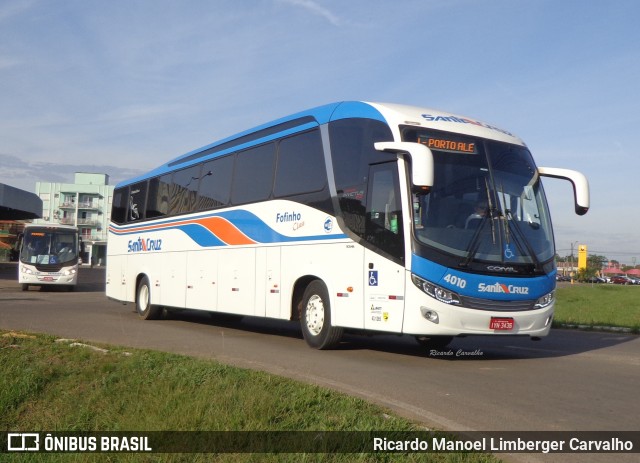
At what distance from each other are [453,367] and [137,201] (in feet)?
41.4

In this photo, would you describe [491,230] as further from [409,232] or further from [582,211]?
[582,211]

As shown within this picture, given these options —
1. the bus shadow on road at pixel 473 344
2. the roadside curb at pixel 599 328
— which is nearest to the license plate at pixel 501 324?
the bus shadow on road at pixel 473 344

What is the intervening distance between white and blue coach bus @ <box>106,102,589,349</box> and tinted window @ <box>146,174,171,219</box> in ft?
14.4

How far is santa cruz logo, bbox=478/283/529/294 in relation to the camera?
10.0 meters

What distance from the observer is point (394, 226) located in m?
10.2

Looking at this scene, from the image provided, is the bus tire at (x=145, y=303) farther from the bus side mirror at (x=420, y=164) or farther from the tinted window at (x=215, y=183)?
the bus side mirror at (x=420, y=164)

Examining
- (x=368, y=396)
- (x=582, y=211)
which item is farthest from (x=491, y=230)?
(x=368, y=396)

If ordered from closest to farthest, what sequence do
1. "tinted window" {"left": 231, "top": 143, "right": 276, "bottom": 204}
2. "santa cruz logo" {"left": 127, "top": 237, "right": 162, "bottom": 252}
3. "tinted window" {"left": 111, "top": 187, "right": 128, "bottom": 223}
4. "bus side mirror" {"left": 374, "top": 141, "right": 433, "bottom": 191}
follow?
"bus side mirror" {"left": 374, "top": 141, "right": 433, "bottom": 191} < "tinted window" {"left": 231, "top": 143, "right": 276, "bottom": 204} < "santa cruz logo" {"left": 127, "top": 237, "right": 162, "bottom": 252} < "tinted window" {"left": 111, "top": 187, "right": 128, "bottom": 223}

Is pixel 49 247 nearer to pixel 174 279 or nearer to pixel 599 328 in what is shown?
pixel 174 279

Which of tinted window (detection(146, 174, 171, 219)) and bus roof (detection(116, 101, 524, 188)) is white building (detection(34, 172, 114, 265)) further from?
bus roof (detection(116, 101, 524, 188))

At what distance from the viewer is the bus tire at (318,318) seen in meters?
11.4

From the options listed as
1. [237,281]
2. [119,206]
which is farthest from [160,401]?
[119,206]

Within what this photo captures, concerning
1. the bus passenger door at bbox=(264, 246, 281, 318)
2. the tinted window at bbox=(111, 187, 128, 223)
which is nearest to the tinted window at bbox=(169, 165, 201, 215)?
the tinted window at bbox=(111, 187, 128, 223)

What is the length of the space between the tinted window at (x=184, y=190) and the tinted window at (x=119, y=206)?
12.2 ft
